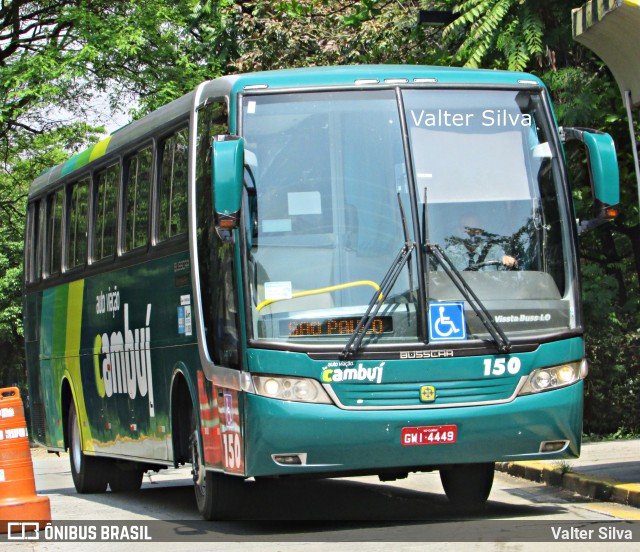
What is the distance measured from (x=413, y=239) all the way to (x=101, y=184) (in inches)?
221

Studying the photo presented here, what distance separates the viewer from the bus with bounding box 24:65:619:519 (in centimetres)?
930

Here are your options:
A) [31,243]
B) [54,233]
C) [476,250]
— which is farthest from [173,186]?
[31,243]

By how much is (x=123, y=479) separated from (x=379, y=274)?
7327 mm

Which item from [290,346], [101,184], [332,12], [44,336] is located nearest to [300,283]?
[290,346]

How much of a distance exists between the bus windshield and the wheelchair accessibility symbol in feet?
0.17

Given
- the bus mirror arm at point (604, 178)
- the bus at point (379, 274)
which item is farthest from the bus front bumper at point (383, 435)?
the bus mirror arm at point (604, 178)

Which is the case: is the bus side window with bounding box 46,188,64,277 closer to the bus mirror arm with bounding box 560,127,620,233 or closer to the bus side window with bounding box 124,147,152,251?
the bus side window with bounding box 124,147,152,251

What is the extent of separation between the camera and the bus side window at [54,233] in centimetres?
1609

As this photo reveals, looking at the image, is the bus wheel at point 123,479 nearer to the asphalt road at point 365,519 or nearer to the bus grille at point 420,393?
the asphalt road at point 365,519

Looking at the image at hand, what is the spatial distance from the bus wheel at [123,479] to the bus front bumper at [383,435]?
664 centimetres

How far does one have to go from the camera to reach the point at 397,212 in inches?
380

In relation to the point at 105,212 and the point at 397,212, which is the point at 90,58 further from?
the point at 397,212

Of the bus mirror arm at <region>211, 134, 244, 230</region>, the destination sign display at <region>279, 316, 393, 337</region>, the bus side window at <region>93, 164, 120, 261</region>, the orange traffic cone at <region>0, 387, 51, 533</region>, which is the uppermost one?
the bus side window at <region>93, 164, 120, 261</region>

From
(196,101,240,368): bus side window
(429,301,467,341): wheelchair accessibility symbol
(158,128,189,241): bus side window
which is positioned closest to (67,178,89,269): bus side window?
(158,128,189,241): bus side window
